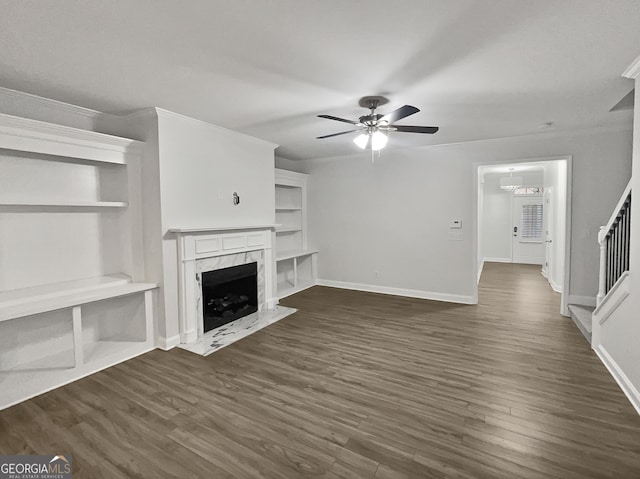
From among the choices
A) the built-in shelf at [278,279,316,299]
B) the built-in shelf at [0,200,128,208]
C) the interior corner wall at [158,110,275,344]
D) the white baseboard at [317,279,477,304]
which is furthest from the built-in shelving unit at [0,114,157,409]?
the white baseboard at [317,279,477,304]

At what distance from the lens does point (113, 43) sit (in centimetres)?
212

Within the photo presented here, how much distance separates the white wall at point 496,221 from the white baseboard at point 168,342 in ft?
28.5

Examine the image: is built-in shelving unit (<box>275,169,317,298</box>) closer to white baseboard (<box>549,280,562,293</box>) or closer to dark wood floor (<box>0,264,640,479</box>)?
dark wood floor (<box>0,264,640,479</box>)

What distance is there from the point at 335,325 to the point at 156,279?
91.3 inches

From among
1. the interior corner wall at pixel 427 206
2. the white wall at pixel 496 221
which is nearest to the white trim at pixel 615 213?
the interior corner wall at pixel 427 206

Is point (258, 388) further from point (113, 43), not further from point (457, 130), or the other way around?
point (457, 130)

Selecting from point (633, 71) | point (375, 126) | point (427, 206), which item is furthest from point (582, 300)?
point (375, 126)

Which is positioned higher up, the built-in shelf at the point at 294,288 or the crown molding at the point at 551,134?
the crown molding at the point at 551,134

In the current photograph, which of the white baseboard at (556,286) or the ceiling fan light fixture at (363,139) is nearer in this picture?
the ceiling fan light fixture at (363,139)

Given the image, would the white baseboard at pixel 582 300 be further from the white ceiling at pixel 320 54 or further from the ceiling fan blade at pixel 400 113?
the ceiling fan blade at pixel 400 113

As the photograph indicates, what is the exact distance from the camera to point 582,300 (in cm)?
448

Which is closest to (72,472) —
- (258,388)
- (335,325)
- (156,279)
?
(258,388)

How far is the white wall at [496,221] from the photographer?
957cm

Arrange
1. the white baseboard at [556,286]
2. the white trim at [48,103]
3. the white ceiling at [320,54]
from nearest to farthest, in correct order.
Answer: the white ceiling at [320,54] < the white trim at [48,103] < the white baseboard at [556,286]
